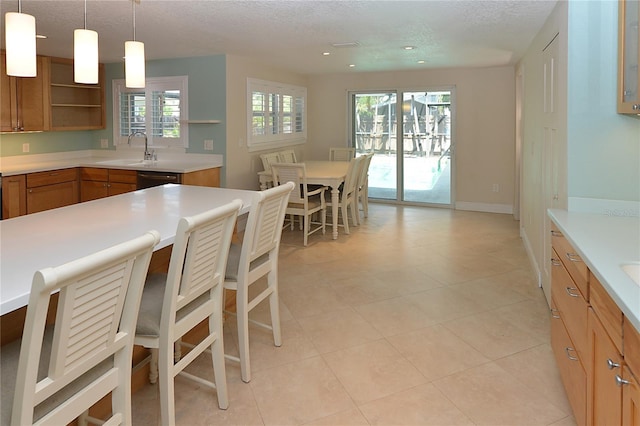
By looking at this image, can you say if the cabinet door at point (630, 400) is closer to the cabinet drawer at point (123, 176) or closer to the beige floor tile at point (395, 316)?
the beige floor tile at point (395, 316)

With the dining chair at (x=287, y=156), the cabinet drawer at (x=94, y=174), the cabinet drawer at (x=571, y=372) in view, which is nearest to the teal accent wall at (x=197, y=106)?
the cabinet drawer at (x=94, y=174)

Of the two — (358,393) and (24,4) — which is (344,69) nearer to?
(24,4)

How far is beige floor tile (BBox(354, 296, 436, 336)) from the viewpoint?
3.30 metres

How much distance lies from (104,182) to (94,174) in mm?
169

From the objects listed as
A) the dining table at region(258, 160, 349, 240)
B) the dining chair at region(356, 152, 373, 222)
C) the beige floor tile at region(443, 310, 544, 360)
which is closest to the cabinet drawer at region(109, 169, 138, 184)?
the dining table at region(258, 160, 349, 240)

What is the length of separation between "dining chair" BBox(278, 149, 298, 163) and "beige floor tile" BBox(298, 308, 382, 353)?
3732 mm

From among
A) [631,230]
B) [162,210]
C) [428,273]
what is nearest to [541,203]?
[428,273]

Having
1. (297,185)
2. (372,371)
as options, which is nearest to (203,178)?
(297,185)

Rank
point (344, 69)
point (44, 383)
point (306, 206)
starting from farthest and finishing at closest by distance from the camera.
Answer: point (344, 69) → point (306, 206) → point (44, 383)

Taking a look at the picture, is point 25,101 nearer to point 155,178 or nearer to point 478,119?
point 155,178

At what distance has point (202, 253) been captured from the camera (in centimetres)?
203

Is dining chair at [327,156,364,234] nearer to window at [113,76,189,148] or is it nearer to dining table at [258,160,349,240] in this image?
dining table at [258,160,349,240]

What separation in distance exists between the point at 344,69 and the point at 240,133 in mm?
2174

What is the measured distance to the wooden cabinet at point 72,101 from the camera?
19.9 ft
